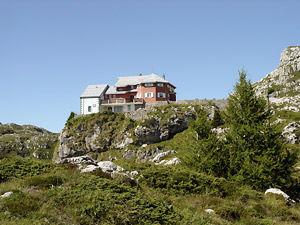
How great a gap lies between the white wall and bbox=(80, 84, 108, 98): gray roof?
1.29 meters

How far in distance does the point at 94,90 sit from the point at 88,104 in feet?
17.2

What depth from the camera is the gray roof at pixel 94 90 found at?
8104 centimetres

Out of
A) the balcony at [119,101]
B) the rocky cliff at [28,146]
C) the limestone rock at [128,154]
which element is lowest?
the rocky cliff at [28,146]

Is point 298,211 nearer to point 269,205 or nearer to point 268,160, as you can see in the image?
point 269,205

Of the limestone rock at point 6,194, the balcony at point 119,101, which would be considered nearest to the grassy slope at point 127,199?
the limestone rock at point 6,194

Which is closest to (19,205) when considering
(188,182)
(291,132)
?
(188,182)

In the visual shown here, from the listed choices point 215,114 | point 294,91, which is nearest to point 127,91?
point 215,114

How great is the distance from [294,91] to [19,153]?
156000mm

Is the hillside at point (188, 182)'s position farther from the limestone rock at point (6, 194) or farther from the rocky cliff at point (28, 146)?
the rocky cliff at point (28, 146)

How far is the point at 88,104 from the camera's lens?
265 ft

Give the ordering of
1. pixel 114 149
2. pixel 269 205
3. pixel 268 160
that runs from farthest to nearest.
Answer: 1. pixel 114 149
2. pixel 268 160
3. pixel 269 205

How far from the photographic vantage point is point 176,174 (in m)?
17.6

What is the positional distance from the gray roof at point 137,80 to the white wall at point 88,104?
8.54 m

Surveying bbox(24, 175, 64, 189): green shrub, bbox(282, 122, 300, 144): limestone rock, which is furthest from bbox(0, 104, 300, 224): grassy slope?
bbox(282, 122, 300, 144): limestone rock
